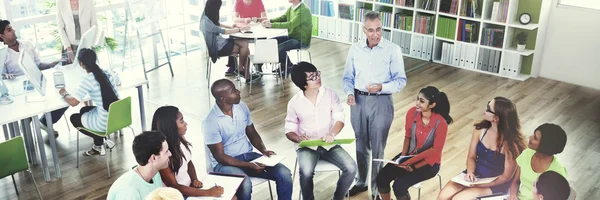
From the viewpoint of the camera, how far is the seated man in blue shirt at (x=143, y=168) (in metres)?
3.43

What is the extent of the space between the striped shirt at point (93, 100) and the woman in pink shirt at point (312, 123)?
1874 mm

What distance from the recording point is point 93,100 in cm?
548

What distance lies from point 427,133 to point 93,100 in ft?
9.83

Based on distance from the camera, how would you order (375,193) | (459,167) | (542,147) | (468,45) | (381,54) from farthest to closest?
(468,45) < (459,167) < (375,193) < (381,54) < (542,147)

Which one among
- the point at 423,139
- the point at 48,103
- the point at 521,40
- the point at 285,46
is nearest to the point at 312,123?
the point at 423,139

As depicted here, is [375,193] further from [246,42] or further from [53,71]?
[53,71]

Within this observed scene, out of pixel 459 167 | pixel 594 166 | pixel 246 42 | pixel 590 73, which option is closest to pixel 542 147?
pixel 459 167

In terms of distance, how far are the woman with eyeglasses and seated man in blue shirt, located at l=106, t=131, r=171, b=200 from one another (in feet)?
5.90

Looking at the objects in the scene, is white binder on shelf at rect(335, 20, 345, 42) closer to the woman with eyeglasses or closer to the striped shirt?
the striped shirt

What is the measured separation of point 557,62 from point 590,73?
43 cm

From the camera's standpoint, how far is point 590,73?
796 cm

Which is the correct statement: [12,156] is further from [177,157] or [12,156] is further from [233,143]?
[233,143]

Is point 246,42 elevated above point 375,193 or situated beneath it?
elevated above

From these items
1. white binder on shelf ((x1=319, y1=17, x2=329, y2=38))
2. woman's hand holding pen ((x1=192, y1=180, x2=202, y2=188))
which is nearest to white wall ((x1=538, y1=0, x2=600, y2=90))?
white binder on shelf ((x1=319, y1=17, x2=329, y2=38))
